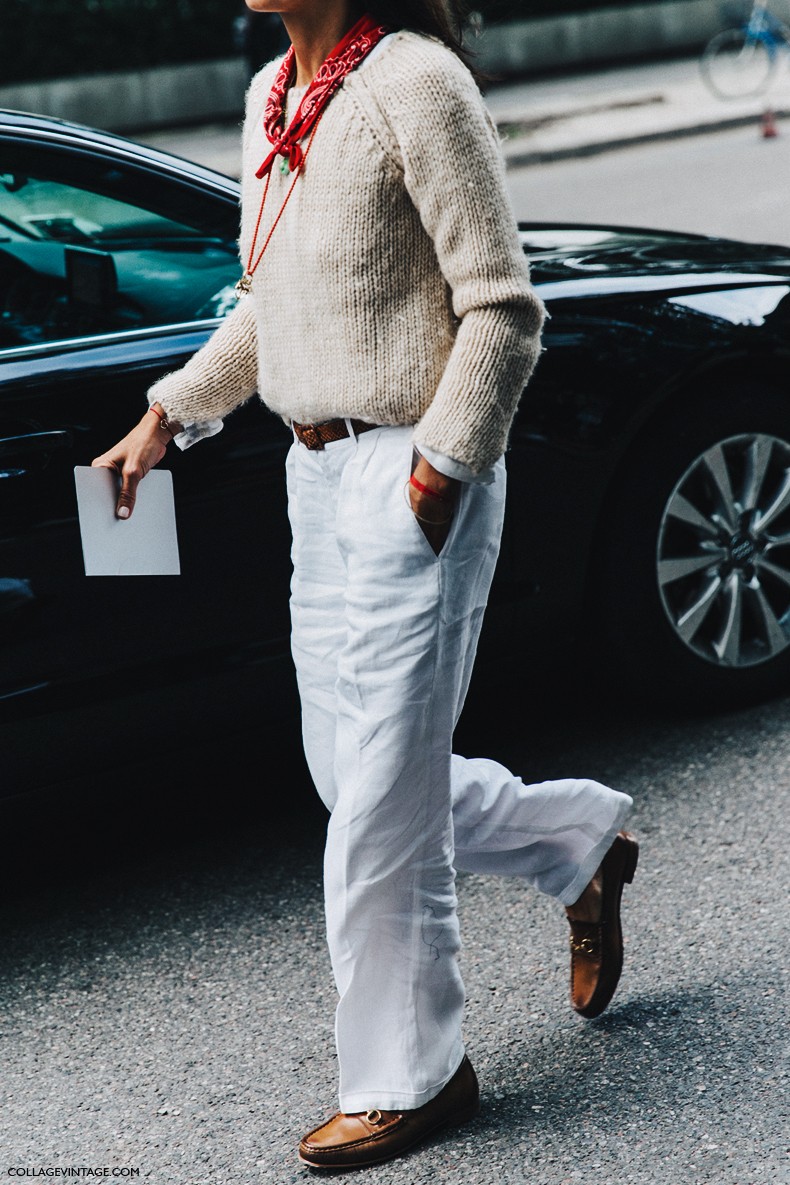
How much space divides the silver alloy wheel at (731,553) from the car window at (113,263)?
3.73 feet

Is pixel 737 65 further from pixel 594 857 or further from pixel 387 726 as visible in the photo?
pixel 387 726

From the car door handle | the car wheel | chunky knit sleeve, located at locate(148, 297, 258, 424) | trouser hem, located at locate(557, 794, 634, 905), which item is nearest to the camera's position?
chunky knit sleeve, located at locate(148, 297, 258, 424)

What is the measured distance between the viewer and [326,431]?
207cm

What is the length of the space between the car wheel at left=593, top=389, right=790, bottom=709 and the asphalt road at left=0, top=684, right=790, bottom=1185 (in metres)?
0.16

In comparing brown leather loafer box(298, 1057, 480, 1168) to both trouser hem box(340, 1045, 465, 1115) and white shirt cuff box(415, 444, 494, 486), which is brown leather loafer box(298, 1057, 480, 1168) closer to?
trouser hem box(340, 1045, 465, 1115)

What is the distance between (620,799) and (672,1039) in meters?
0.40

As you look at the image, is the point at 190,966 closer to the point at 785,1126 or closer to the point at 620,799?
the point at 620,799

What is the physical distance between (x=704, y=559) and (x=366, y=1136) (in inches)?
65.8

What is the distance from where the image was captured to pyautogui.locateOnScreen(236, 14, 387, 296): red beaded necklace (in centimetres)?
193

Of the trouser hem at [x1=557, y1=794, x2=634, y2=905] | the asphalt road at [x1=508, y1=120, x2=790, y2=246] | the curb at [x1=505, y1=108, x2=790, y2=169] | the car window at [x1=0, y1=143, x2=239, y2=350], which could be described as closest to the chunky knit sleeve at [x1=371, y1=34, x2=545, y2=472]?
the trouser hem at [x1=557, y1=794, x2=634, y2=905]

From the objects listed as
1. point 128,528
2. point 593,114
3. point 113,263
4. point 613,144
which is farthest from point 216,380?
point 593,114

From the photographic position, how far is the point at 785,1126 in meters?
2.22

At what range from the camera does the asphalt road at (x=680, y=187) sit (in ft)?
30.5

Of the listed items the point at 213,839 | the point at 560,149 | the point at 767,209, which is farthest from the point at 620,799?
the point at 560,149
